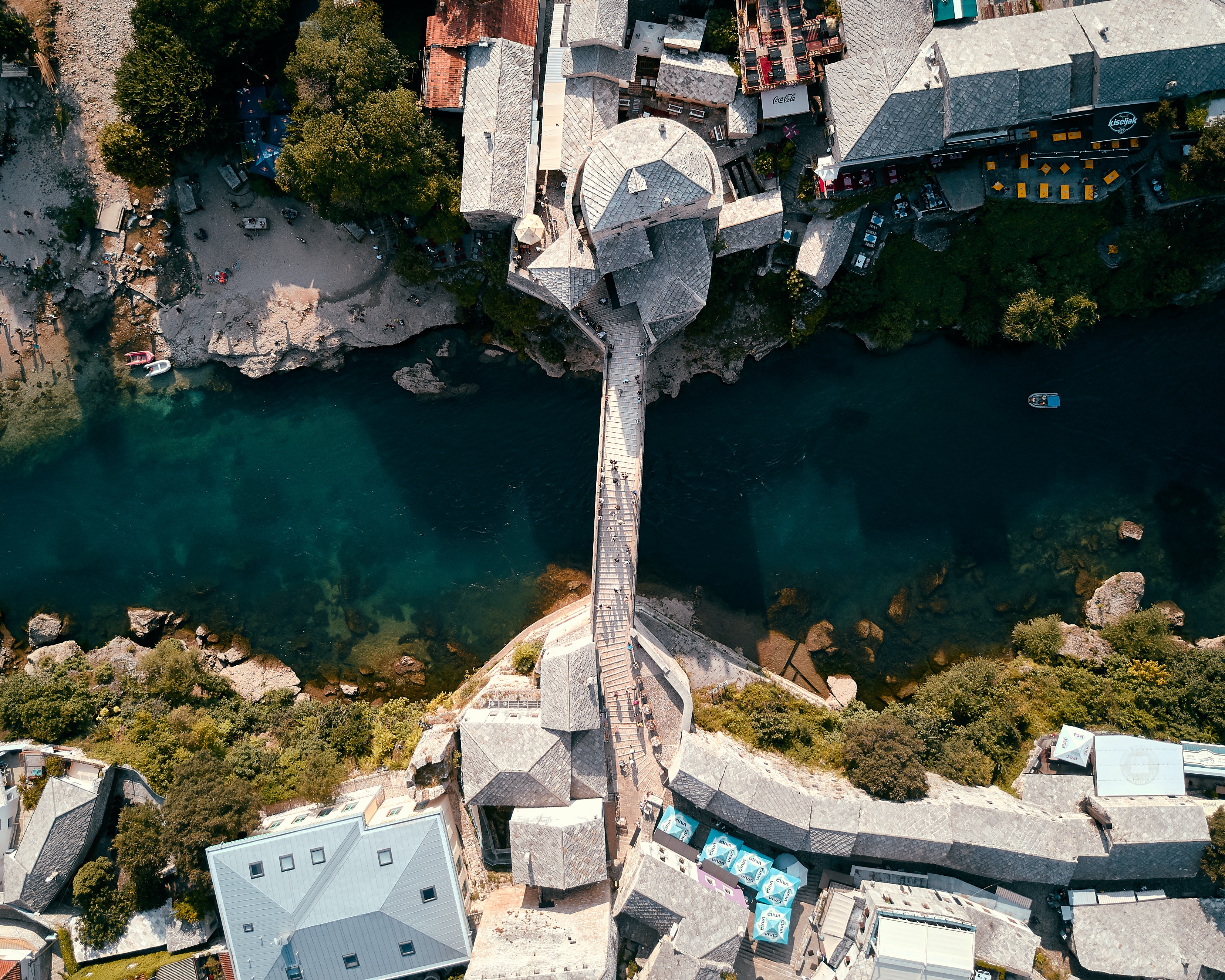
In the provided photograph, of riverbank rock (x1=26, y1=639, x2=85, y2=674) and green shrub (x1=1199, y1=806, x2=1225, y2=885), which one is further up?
riverbank rock (x1=26, y1=639, x2=85, y2=674)

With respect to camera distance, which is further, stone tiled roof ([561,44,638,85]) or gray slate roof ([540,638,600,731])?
gray slate roof ([540,638,600,731])

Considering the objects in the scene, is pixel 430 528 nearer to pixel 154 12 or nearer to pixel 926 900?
pixel 154 12

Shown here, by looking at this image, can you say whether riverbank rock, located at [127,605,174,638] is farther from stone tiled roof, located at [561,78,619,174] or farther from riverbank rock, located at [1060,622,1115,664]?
riverbank rock, located at [1060,622,1115,664]

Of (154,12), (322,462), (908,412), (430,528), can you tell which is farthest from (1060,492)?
(154,12)

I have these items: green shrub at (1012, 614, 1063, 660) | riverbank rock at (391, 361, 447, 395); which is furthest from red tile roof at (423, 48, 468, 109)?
green shrub at (1012, 614, 1063, 660)

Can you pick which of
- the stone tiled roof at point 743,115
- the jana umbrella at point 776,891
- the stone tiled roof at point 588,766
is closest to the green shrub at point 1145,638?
the jana umbrella at point 776,891

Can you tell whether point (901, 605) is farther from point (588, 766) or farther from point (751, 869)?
point (588, 766)

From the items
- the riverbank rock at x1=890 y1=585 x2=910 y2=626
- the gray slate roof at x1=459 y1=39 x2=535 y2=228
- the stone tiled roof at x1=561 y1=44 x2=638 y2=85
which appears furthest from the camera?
the riverbank rock at x1=890 y1=585 x2=910 y2=626
